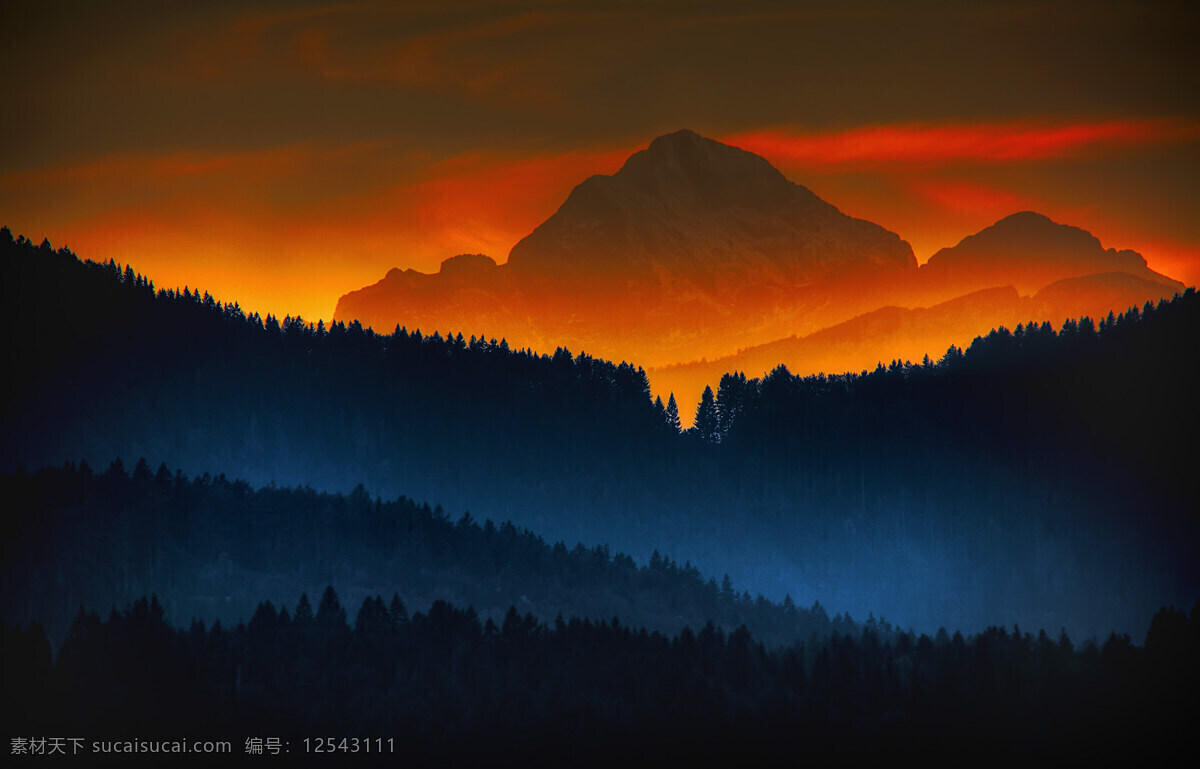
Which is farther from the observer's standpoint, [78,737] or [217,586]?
[217,586]

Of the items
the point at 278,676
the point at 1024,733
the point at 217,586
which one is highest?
the point at 217,586

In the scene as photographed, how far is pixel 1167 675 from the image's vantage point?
167 m

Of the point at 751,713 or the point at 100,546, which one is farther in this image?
the point at 100,546

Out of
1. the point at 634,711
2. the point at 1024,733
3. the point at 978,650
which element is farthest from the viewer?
the point at 978,650

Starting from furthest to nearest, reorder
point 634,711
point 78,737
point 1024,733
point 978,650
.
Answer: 1. point 978,650
2. point 1024,733
3. point 634,711
4. point 78,737

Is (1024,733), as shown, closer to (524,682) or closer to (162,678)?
(524,682)

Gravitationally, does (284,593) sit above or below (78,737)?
above

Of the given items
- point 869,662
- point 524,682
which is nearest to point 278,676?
point 524,682

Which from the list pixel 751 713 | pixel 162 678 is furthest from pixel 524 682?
pixel 162 678

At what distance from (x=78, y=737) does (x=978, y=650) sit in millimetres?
91295

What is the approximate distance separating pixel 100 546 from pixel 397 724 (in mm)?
47712

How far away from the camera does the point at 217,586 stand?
550 feet

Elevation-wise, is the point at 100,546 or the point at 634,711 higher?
the point at 100,546

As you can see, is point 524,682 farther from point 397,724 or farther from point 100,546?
point 100,546
